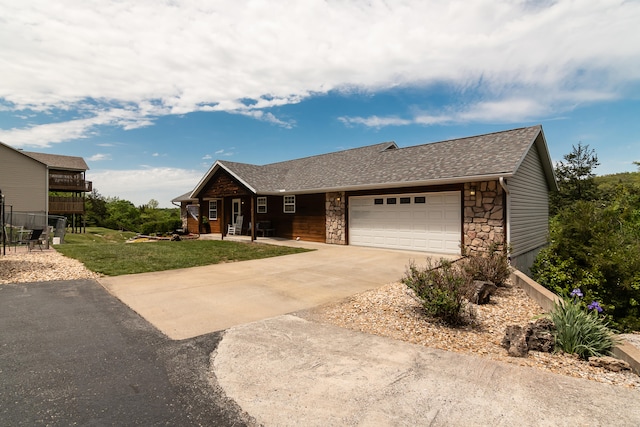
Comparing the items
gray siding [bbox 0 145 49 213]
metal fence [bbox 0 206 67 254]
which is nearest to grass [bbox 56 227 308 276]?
metal fence [bbox 0 206 67 254]

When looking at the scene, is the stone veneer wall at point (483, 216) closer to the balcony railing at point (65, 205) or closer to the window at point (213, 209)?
the window at point (213, 209)

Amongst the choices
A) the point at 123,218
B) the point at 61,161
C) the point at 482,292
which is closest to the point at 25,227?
the point at 61,161

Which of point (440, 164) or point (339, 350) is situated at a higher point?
point (440, 164)

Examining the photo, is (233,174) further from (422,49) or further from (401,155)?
(422,49)

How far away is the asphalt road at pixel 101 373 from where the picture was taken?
245cm

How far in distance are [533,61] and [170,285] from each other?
13.7 metres

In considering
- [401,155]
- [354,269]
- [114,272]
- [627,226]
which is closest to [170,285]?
[114,272]

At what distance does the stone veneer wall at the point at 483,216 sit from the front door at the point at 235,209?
14.1 m

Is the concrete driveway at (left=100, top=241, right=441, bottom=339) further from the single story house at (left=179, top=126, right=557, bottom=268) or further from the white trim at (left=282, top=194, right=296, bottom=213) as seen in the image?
the white trim at (left=282, top=194, right=296, bottom=213)

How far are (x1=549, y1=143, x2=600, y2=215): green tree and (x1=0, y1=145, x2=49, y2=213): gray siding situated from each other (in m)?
40.8

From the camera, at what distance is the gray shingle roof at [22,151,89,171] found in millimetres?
29553

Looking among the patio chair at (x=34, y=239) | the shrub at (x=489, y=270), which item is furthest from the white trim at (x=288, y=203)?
the shrub at (x=489, y=270)

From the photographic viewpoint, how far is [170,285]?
7102mm

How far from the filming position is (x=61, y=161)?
1217 inches
